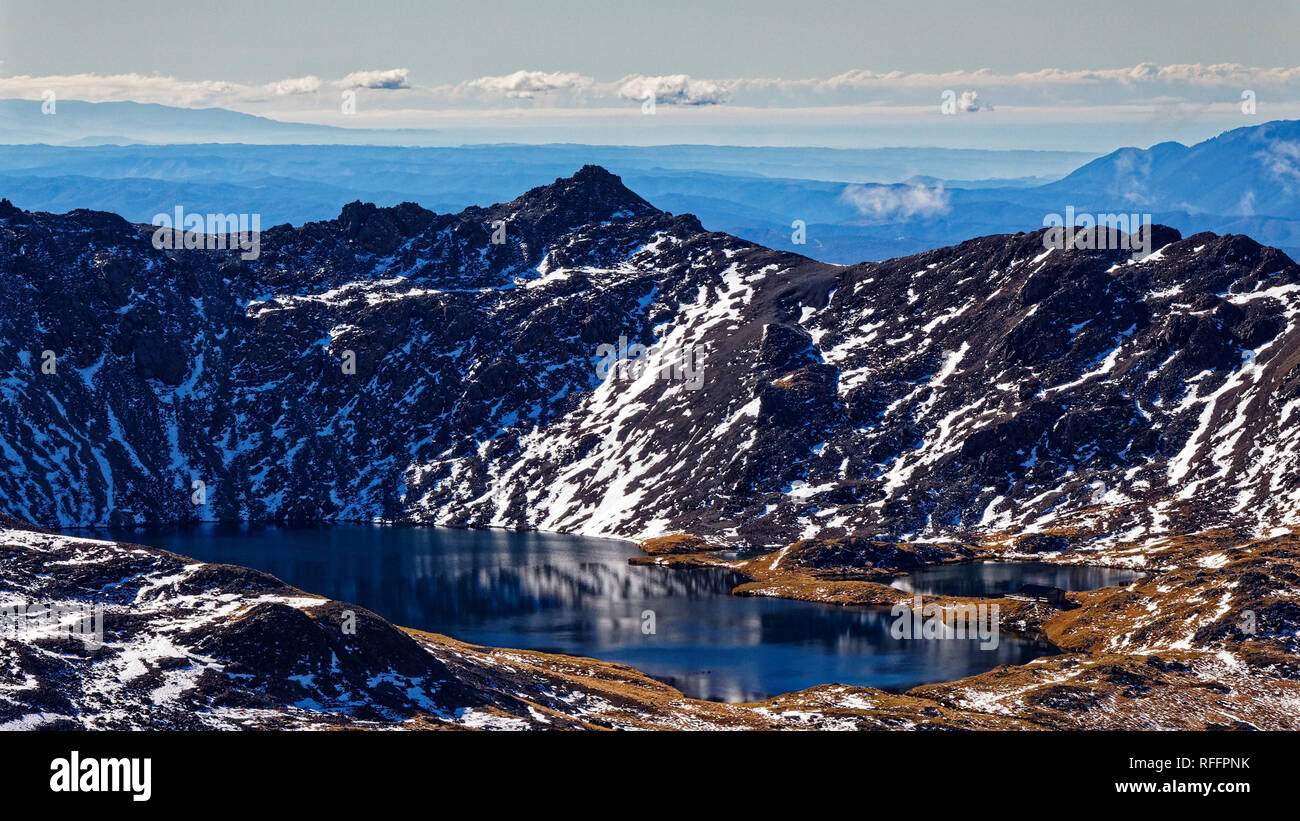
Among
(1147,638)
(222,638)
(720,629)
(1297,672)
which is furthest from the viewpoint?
(720,629)

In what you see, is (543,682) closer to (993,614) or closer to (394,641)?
(394,641)
